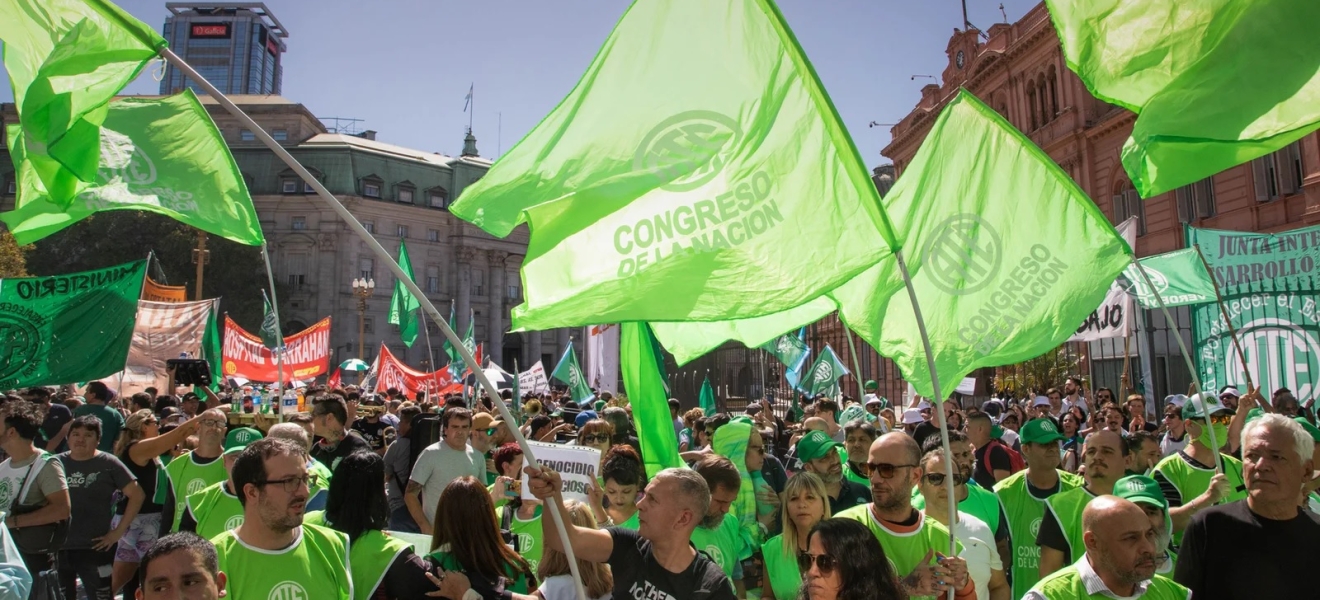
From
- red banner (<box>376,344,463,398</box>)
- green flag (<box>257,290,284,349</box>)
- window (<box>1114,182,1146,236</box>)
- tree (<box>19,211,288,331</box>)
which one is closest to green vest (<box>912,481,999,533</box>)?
green flag (<box>257,290,284,349</box>)

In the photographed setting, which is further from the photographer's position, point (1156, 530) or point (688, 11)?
point (688, 11)

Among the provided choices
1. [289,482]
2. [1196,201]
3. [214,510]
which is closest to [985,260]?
[289,482]

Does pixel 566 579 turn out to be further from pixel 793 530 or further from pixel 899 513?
pixel 899 513

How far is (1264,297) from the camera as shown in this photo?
11.6 metres

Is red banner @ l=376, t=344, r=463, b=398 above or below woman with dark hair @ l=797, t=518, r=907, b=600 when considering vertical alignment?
above

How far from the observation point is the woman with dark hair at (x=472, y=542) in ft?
12.6

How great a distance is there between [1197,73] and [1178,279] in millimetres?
8957

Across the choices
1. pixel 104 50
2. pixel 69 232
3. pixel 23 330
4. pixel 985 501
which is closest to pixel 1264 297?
A: pixel 985 501

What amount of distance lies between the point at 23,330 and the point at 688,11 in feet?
27.8

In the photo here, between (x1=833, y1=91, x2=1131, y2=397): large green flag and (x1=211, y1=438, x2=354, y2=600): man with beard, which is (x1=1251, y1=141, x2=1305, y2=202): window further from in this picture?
(x1=211, y1=438, x2=354, y2=600): man with beard

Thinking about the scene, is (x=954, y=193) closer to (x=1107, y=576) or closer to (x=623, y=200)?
(x=623, y=200)

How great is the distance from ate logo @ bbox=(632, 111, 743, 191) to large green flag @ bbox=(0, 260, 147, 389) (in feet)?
24.9

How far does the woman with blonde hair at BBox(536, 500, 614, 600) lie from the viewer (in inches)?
151

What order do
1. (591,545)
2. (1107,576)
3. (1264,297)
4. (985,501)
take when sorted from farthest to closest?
1. (1264,297)
2. (985,501)
3. (591,545)
4. (1107,576)
